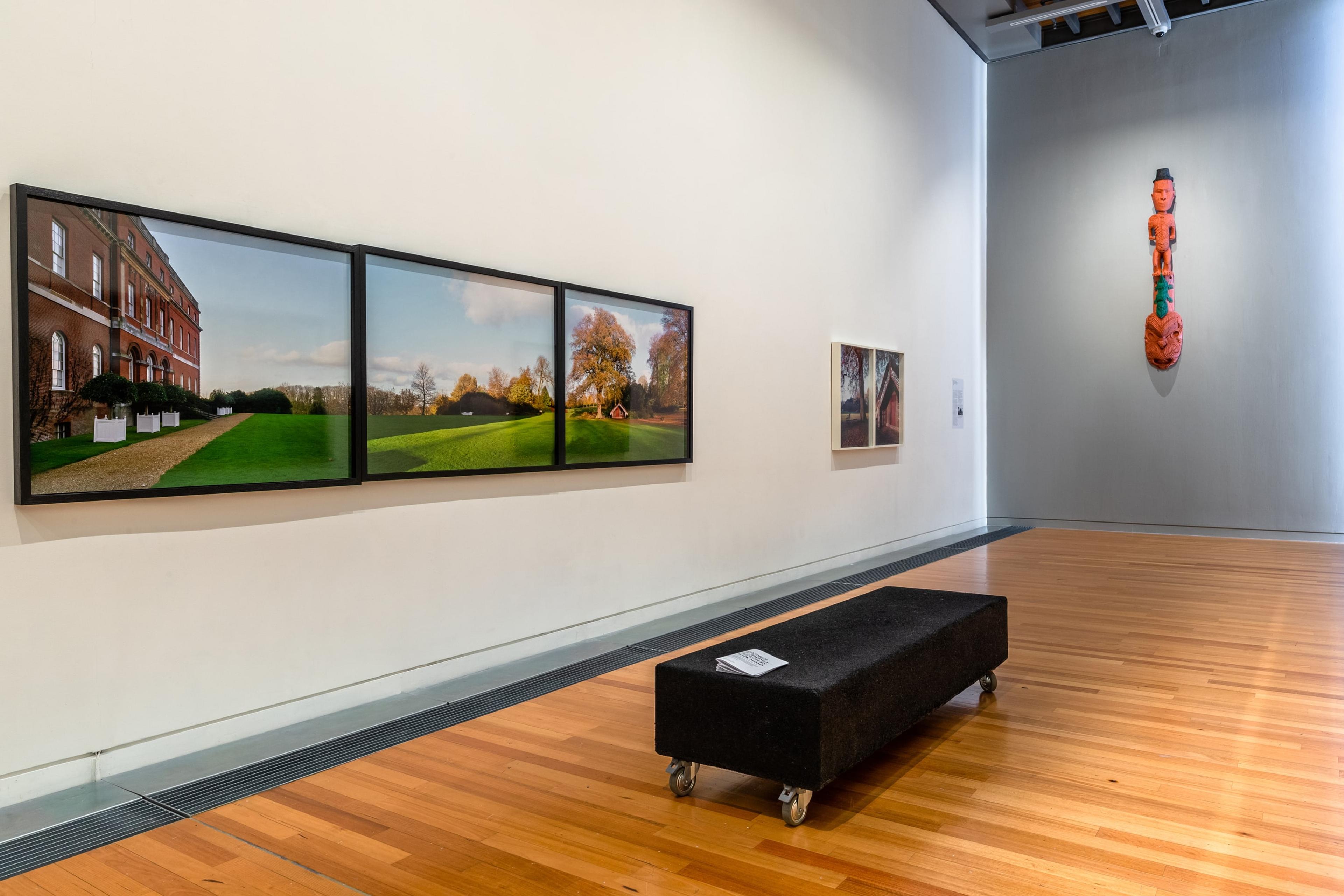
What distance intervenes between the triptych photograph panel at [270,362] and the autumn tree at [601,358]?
2cm

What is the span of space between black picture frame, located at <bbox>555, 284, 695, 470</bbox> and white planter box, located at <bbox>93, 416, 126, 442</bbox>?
284 cm

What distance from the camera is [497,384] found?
5969 mm

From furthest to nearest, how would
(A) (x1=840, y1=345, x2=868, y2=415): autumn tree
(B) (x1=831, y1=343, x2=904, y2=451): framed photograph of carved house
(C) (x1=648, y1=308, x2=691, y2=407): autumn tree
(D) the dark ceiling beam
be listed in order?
(D) the dark ceiling beam
(A) (x1=840, y1=345, x2=868, y2=415): autumn tree
(B) (x1=831, y1=343, x2=904, y2=451): framed photograph of carved house
(C) (x1=648, y1=308, x2=691, y2=407): autumn tree

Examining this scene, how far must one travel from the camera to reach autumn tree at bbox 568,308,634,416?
6.64 metres

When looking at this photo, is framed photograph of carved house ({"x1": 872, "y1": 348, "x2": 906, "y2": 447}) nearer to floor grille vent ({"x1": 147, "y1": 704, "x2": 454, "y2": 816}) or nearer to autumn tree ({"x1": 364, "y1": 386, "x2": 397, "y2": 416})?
autumn tree ({"x1": 364, "y1": 386, "x2": 397, "y2": 416})

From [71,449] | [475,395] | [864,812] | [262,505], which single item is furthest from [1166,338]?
[71,449]

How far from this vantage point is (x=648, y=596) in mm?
7328

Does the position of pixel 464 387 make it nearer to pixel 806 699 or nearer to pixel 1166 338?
pixel 806 699

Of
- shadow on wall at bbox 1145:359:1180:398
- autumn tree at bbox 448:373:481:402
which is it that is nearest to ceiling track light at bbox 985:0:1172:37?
shadow on wall at bbox 1145:359:1180:398

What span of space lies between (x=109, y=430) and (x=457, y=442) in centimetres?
201

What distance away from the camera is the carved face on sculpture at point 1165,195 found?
13.2m

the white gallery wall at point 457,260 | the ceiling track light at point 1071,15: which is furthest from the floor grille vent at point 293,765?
the ceiling track light at point 1071,15

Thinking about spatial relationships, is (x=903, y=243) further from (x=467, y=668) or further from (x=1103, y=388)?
(x=467, y=668)

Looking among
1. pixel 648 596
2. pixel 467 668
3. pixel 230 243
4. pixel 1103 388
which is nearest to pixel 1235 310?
pixel 1103 388
